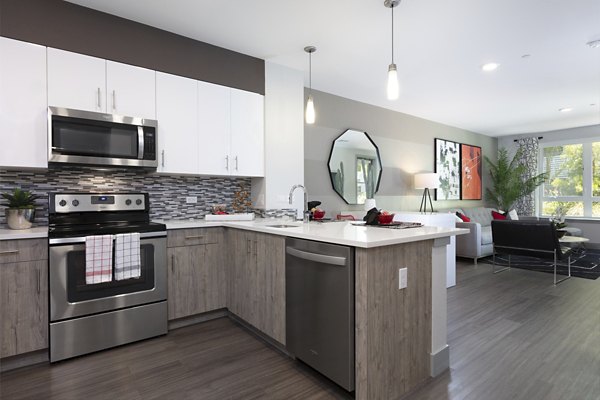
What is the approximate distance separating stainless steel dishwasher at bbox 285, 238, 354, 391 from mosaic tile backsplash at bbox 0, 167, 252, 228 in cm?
166

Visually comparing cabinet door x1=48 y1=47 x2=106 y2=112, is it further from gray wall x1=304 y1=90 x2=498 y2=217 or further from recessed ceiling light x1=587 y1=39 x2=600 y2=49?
recessed ceiling light x1=587 y1=39 x2=600 y2=49

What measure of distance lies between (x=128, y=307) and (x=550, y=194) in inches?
358

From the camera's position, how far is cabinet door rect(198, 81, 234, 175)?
10.6ft

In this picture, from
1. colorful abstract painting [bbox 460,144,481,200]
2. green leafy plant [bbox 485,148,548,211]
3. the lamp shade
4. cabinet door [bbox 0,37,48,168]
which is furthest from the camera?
green leafy plant [bbox 485,148,548,211]

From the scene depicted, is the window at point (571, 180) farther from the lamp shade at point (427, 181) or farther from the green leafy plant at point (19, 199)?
the green leafy plant at point (19, 199)

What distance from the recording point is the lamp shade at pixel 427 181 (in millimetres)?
5691

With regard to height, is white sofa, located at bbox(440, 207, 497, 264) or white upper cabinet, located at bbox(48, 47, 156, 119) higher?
white upper cabinet, located at bbox(48, 47, 156, 119)

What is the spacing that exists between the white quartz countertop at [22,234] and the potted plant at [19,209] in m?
0.07

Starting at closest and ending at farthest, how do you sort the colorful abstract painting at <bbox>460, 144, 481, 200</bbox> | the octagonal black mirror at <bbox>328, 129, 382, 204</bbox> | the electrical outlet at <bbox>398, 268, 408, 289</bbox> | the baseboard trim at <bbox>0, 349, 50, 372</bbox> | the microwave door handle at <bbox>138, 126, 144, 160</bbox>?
the electrical outlet at <bbox>398, 268, 408, 289</bbox>, the baseboard trim at <bbox>0, 349, 50, 372</bbox>, the microwave door handle at <bbox>138, 126, 144, 160</bbox>, the octagonal black mirror at <bbox>328, 129, 382, 204</bbox>, the colorful abstract painting at <bbox>460, 144, 481, 200</bbox>

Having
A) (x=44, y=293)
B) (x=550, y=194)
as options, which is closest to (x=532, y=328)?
(x=44, y=293)

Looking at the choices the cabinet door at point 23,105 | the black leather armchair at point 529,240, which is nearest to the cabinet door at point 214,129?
the cabinet door at point 23,105

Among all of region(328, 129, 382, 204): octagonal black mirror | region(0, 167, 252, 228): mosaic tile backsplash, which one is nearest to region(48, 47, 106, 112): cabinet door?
region(0, 167, 252, 228): mosaic tile backsplash

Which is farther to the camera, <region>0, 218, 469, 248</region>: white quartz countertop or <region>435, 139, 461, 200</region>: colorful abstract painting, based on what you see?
<region>435, 139, 461, 200</region>: colorful abstract painting

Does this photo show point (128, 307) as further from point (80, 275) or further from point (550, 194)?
point (550, 194)
